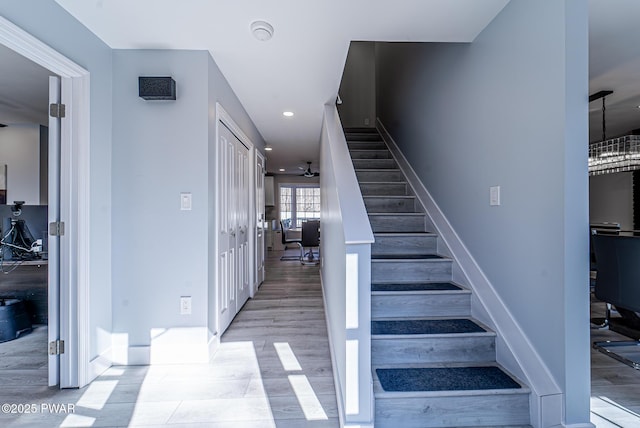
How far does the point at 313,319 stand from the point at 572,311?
2215 millimetres

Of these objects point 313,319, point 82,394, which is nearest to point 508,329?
point 313,319

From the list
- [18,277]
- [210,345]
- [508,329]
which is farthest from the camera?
[18,277]

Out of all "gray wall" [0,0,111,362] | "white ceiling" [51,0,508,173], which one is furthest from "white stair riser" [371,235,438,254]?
"gray wall" [0,0,111,362]

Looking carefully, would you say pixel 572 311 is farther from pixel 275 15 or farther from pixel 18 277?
pixel 18 277

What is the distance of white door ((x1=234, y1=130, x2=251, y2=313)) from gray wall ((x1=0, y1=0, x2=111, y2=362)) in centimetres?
127

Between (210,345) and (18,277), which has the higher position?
(18,277)

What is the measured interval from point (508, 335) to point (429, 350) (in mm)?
479

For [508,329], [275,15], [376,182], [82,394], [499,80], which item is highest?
[275,15]

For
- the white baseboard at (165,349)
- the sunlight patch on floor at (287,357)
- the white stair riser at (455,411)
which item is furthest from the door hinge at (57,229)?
the white stair riser at (455,411)

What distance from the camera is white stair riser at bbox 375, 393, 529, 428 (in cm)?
159

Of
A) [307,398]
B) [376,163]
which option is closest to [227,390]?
[307,398]

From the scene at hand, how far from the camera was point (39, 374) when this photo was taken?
2.09 meters

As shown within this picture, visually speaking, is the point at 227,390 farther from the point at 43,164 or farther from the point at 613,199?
the point at 613,199

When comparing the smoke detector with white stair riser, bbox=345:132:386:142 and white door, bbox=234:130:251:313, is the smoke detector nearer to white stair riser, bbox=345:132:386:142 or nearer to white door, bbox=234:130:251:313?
white door, bbox=234:130:251:313
